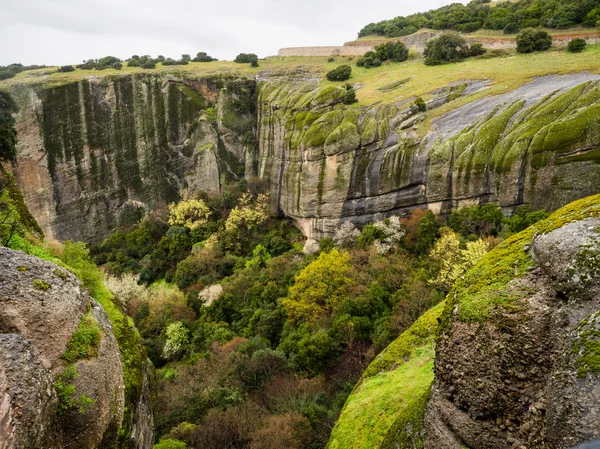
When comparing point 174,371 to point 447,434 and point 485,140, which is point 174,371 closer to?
point 447,434

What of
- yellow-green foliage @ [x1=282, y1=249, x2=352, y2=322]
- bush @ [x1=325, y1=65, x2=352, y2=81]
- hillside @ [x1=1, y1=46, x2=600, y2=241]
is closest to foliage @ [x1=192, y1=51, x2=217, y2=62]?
hillside @ [x1=1, y1=46, x2=600, y2=241]

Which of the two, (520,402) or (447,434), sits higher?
(520,402)

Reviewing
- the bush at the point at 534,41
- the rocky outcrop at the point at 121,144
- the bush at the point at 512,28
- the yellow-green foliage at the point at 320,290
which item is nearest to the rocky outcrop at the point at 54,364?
the yellow-green foliage at the point at 320,290

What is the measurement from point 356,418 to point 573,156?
1756 centimetres

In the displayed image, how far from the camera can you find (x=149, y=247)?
3956 cm

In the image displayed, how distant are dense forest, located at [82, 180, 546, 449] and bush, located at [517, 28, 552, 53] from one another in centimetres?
2117

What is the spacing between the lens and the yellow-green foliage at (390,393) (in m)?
8.20

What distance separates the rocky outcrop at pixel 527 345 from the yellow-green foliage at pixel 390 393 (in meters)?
1.71

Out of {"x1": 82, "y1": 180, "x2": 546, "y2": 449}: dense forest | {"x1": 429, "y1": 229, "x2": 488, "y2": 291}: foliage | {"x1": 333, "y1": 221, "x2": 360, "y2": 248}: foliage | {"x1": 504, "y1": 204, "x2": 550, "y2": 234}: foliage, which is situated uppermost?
{"x1": 504, "y1": 204, "x2": 550, "y2": 234}: foliage

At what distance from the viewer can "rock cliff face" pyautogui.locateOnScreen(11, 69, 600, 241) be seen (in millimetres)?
21000

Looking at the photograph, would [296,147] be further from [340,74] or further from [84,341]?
[84,341]

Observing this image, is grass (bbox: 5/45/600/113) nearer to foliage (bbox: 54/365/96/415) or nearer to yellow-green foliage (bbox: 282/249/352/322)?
yellow-green foliage (bbox: 282/249/352/322)

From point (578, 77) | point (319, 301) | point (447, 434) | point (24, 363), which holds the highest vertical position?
point (578, 77)

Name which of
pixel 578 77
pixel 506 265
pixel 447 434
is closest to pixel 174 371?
pixel 447 434
